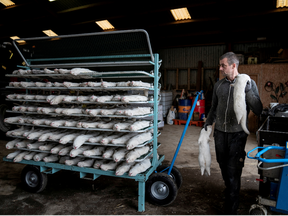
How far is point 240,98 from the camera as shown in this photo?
2381 mm

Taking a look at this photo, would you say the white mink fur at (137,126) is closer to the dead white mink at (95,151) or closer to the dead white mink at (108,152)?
the dead white mink at (108,152)

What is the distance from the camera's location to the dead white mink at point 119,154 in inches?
105

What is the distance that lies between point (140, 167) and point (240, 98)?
61.2 inches

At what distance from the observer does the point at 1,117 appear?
667 centimetres

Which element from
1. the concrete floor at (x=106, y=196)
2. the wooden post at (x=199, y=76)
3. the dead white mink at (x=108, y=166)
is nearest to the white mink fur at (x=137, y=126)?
the dead white mink at (x=108, y=166)

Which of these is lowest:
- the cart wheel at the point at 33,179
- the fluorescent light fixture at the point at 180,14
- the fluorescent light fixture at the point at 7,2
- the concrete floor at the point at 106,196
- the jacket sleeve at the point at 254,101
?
the concrete floor at the point at 106,196

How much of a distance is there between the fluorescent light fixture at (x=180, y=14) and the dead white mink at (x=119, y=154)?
26.9ft

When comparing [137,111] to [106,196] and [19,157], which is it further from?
[19,157]

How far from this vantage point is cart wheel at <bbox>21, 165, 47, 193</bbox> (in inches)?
128

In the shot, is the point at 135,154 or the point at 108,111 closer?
the point at 135,154

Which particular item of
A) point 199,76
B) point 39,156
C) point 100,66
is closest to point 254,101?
point 100,66

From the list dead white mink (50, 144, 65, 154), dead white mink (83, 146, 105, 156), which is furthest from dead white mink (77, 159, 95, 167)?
dead white mink (50, 144, 65, 154)

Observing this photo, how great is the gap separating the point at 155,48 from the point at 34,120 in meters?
9.81

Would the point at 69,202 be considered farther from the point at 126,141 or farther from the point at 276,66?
the point at 276,66
